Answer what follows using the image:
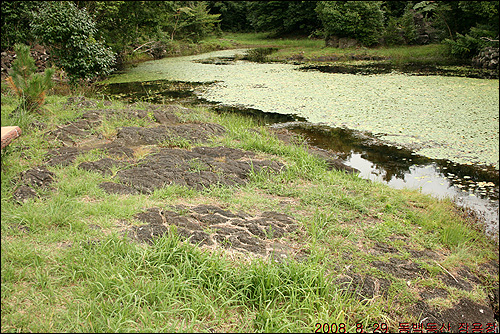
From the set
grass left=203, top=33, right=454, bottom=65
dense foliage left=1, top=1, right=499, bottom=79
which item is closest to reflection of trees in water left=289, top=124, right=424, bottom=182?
dense foliage left=1, top=1, right=499, bottom=79

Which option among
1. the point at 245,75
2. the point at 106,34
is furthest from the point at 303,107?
the point at 106,34

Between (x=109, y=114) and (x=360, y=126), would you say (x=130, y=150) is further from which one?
(x=360, y=126)

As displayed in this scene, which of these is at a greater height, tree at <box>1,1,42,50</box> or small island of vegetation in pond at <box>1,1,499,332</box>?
tree at <box>1,1,42,50</box>

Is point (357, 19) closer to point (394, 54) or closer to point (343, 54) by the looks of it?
point (343, 54)

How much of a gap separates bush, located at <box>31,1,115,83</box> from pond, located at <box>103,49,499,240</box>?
53.6 inches

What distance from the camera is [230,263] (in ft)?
8.86

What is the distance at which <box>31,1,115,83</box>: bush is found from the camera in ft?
28.4

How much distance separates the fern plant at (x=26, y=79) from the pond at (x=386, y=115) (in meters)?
4.22

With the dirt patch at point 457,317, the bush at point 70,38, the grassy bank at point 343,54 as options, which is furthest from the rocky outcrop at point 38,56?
the dirt patch at point 457,317

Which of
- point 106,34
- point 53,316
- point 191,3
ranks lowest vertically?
point 53,316

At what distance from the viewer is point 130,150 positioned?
16.3ft

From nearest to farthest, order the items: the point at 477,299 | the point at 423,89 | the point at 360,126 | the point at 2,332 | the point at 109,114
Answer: the point at 2,332 → the point at 477,299 → the point at 109,114 → the point at 360,126 → the point at 423,89

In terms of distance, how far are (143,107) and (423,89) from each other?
697 centimetres

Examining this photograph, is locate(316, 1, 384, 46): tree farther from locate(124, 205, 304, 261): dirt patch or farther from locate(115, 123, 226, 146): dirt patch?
locate(124, 205, 304, 261): dirt patch
